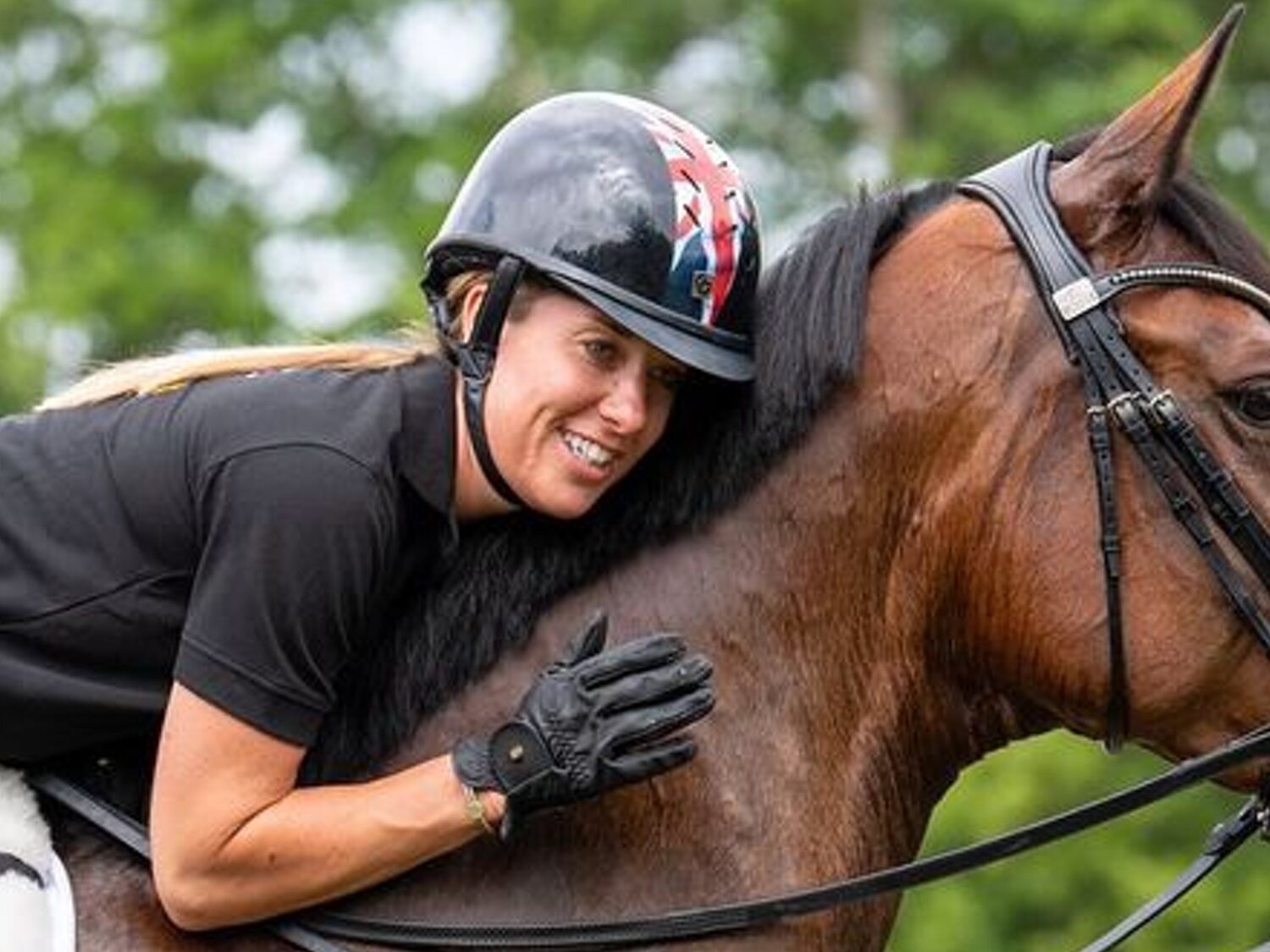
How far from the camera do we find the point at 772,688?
4.59 m

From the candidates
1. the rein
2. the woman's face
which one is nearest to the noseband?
the rein

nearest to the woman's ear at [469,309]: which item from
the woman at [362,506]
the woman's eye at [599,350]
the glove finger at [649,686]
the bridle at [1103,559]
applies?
the woman at [362,506]

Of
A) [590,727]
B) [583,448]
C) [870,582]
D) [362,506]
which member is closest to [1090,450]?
[870,582]

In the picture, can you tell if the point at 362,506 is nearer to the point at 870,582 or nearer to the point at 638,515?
the point at 638,515

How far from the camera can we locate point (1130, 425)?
4387 mm

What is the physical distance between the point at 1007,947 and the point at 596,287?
12954 millimetres

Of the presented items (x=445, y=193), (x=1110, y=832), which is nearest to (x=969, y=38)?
(x=445, y=193)

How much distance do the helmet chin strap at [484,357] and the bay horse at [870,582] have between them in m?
0.17

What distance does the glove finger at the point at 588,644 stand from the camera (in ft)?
14.2

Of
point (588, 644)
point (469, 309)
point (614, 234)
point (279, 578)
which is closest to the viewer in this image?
point (279, 578)

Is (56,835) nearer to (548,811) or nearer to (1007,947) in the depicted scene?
(548,811)

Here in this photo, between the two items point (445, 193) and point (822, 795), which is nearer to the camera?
point (822, 795)

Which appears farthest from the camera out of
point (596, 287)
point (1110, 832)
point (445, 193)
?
point (445, 193)

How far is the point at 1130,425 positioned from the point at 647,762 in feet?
3.14
